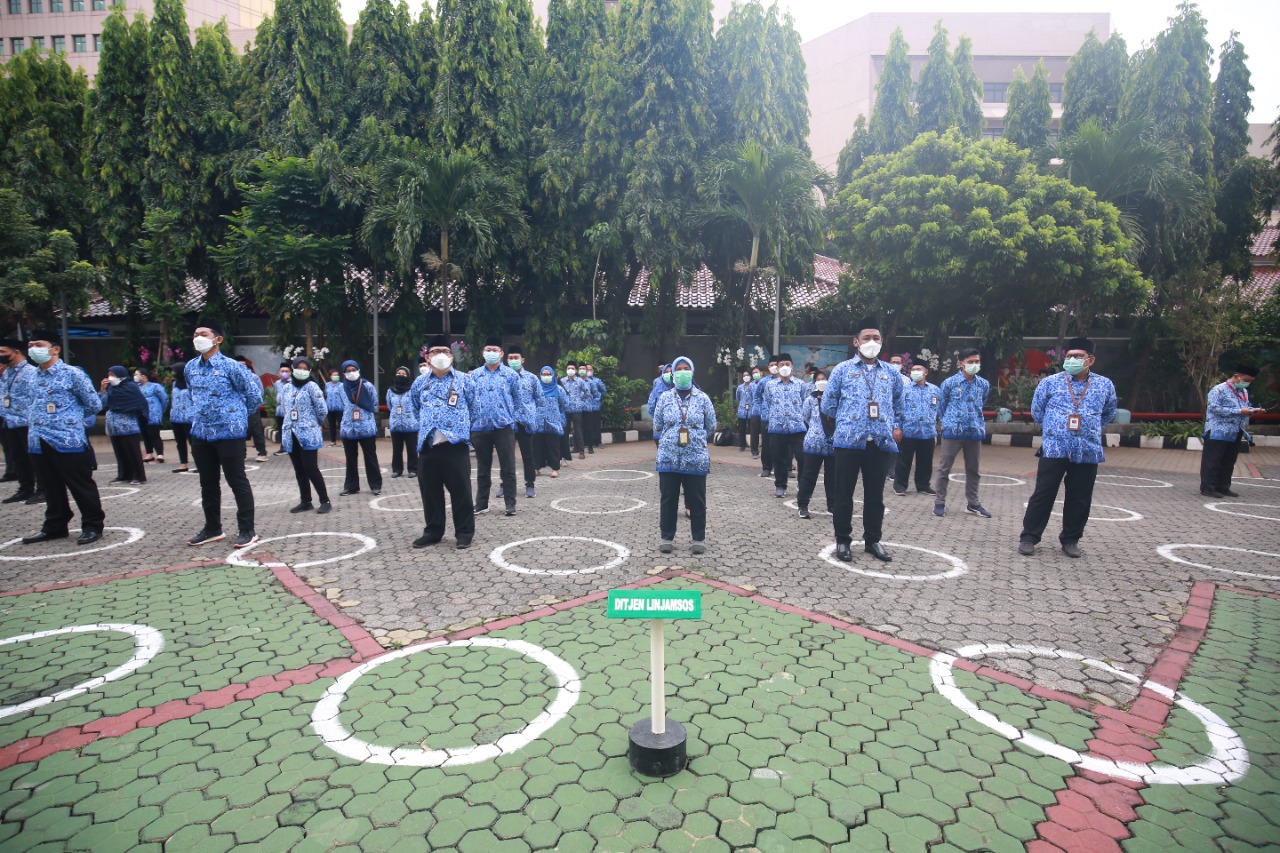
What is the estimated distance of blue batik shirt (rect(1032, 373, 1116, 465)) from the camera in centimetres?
623

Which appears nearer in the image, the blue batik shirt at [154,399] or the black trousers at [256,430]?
the blue batik shirt at [154,399]

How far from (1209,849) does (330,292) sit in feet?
65.3

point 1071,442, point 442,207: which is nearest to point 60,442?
point 1071,442

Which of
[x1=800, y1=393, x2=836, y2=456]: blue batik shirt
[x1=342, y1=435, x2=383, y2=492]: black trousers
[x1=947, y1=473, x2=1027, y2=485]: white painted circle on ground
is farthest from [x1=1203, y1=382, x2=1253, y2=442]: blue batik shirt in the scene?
[x1=342, y1=435, x2=383, y2=492]: black trousers

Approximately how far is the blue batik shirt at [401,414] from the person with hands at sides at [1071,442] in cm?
838

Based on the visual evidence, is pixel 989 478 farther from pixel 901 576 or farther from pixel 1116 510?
pixel 901 576

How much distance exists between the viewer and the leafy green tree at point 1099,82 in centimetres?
2038

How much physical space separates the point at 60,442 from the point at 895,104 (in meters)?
23.1

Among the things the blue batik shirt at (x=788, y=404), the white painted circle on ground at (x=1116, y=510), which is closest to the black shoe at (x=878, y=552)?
the white painted circle on ground at (x=1116, y=510)

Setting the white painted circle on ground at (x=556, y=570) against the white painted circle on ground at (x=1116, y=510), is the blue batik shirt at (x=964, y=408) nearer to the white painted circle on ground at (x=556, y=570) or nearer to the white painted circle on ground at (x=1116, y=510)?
the white painted circle on ground at (x=1116, y=510)

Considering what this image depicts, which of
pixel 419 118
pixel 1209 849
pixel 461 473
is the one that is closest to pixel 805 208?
pixel 419 118

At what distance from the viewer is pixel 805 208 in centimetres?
1716

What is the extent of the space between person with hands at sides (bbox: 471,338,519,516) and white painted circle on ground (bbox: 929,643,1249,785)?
5642 millimetres

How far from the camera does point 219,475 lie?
6590 mm
